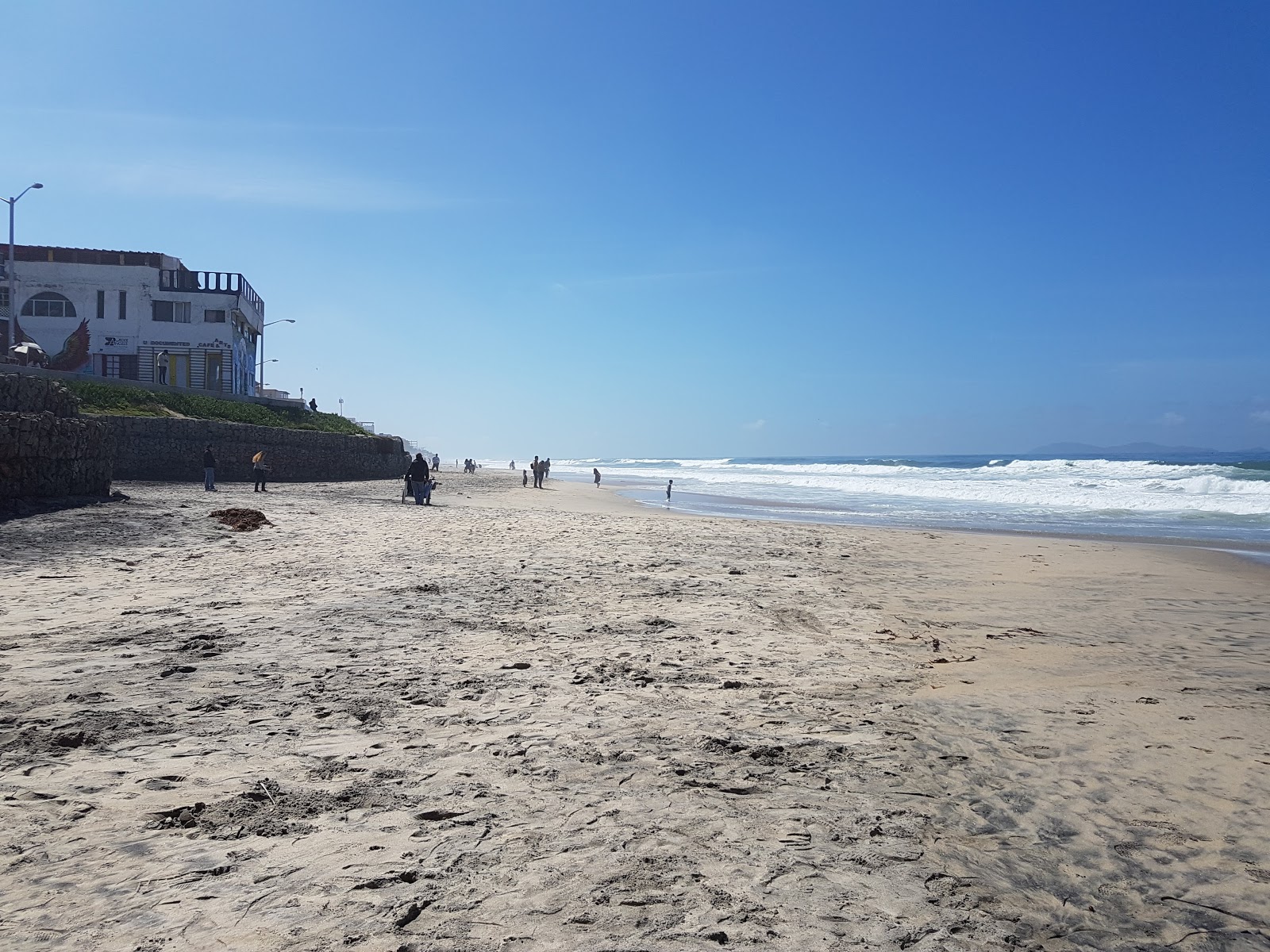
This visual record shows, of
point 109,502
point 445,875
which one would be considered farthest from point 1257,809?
point 109,502

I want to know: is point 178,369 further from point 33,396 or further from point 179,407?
point 33,396

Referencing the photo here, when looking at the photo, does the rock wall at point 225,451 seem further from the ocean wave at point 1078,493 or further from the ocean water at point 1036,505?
the ocean wave at point 1078,493

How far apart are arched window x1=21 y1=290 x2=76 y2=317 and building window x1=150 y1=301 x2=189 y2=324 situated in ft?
13.9

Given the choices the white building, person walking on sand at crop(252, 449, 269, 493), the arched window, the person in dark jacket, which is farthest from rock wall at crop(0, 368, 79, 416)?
the arched window

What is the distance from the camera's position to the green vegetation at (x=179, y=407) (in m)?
28.0

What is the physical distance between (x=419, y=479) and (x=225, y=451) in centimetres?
1002

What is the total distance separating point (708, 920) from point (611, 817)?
2.96 feet

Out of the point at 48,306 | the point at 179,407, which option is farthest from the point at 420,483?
the point at 48,306

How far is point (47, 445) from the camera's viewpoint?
54.3ft

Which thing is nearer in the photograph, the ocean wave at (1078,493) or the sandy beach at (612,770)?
the sandy beach at (612,770)

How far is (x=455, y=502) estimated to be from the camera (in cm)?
2600

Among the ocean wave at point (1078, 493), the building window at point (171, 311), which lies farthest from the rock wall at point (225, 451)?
the ocean wave at point (1078, 493)

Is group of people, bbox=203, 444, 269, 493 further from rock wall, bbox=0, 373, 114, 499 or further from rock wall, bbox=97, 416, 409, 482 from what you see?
rock wall, bbox=0, 373, 114, 499

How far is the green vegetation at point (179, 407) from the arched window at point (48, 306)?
46.9 feet
